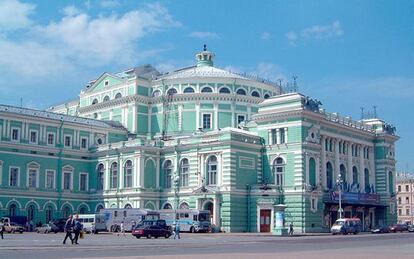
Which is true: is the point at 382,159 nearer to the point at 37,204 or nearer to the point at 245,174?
the point at 245,174

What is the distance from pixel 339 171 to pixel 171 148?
860 inches

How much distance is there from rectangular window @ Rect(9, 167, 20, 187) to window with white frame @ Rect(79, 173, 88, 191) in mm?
9555

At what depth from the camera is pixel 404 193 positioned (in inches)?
5517

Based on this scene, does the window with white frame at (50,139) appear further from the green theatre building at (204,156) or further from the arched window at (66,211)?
the arched window at (66,211)

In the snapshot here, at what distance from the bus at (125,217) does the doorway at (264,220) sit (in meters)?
12.1

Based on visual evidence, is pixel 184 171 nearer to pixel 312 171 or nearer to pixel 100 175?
pixel 100 175

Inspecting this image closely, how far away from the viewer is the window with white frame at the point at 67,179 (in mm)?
80250

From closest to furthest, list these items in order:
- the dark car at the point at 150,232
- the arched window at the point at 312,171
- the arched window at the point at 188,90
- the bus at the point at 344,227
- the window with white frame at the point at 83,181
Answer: the dark car at the point at 150,232 → the bus at the point at 344,227 → the arched window at the point at 312,171 → the window with white frame at the point at 83,181 → the arched window at the point at 188,90

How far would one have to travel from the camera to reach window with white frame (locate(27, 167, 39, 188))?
250 ft

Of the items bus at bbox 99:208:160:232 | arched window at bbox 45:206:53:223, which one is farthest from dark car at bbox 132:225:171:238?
arched window at bbox 45:206:53:223

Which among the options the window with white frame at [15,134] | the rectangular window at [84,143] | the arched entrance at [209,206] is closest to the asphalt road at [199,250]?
the arched entrance at [209,206]

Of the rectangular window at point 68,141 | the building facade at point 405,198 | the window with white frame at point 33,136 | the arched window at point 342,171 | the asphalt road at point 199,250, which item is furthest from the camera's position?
the building facade at point 405,198

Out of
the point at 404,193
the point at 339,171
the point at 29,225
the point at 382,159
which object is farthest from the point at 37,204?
the point at 404,193

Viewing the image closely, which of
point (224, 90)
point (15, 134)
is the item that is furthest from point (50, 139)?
point (224, 90)
